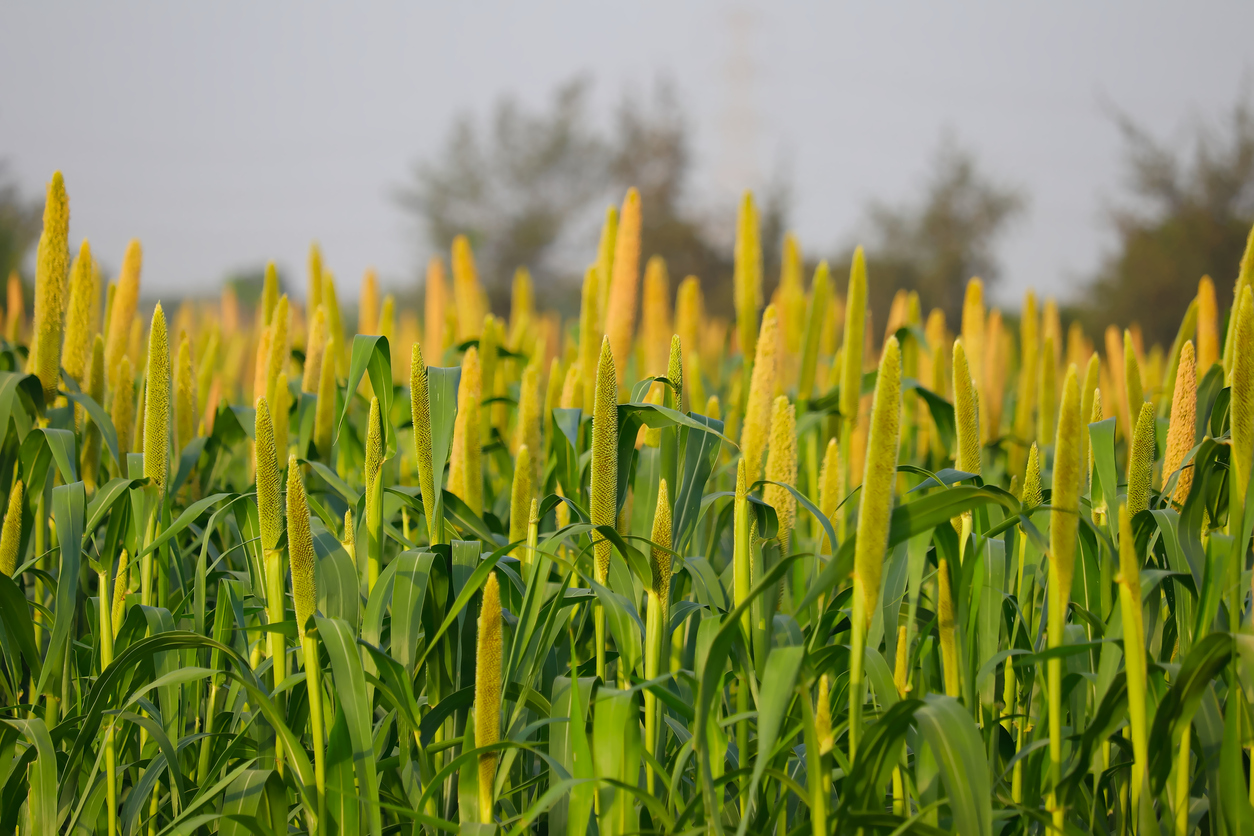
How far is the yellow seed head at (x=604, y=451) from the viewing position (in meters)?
1.30

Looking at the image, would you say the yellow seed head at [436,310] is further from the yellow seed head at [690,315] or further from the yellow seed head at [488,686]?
the yellow seed head at [488,686]

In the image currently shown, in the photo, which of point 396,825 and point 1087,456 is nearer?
point 396,825

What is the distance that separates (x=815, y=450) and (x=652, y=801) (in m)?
1.79

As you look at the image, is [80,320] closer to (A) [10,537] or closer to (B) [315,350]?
(B) [315,350]

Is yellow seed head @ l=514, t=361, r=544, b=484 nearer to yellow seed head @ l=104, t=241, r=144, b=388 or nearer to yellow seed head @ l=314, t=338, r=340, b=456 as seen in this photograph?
yellow seed head @ l=314, t=338, r=340, b=456

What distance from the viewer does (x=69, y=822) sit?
5.37 feet

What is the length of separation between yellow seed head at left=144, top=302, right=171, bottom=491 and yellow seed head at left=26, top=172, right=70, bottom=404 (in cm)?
62

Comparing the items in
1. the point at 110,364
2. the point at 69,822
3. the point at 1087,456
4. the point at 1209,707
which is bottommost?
the point at 69,822

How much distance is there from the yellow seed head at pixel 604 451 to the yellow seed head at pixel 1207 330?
1899mm

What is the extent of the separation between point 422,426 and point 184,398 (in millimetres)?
1265

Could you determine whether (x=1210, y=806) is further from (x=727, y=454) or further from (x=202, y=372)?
(x=202, y=372)

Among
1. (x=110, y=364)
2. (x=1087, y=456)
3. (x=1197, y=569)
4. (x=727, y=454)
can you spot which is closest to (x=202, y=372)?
(x=110, y=364)

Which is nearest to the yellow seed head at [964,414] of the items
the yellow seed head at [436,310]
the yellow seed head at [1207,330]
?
the yellow seed head at [1207,330]

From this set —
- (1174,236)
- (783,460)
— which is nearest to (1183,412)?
(783,460)
